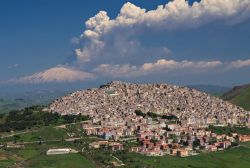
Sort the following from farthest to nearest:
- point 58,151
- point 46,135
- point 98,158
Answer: point 46,135
point 58,151
point 98,158

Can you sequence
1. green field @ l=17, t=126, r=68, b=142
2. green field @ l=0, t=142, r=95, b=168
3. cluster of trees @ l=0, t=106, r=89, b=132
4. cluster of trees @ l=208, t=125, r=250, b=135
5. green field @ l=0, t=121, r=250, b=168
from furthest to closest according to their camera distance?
1. cluster of trees @ l=208, t=125, r=250, b=135
2. cluster of trees @ l=0, t=106, r=89, b=132
3. green field @ l=17, t=126, r=68, b=142
4. green field @ l=0, t=121, r=250, b=168
5. green field @ l=0, t=142, r=95, b=168

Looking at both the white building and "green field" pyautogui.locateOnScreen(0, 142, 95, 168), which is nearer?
"green field" pyautogui.locateOnScreen(0, 142, 95, 168)

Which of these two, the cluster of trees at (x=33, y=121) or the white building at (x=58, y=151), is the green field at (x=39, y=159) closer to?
the white building at (x=58, y=151)

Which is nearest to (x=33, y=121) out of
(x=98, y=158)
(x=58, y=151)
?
(x=58, y=151)

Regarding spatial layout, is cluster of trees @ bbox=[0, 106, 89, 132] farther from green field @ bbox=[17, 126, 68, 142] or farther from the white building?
the white building

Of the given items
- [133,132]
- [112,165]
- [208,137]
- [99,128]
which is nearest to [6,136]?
[99,128]

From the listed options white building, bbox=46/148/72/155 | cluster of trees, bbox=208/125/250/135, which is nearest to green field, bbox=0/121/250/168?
white building, bbox=46/148/72/155

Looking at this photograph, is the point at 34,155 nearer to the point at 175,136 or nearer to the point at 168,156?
the point at 168,156

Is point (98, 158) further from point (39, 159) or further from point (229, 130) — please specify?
point (229, 130)

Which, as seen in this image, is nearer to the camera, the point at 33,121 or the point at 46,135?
the point at 46,135

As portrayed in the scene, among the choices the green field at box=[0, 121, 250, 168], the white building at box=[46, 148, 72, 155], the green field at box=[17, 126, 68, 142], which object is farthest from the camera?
the green field at box=[17, 126, 68, 142]

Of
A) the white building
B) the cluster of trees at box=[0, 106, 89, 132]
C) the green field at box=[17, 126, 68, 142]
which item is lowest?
the white building

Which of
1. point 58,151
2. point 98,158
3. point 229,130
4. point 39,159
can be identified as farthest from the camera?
point 229,130
